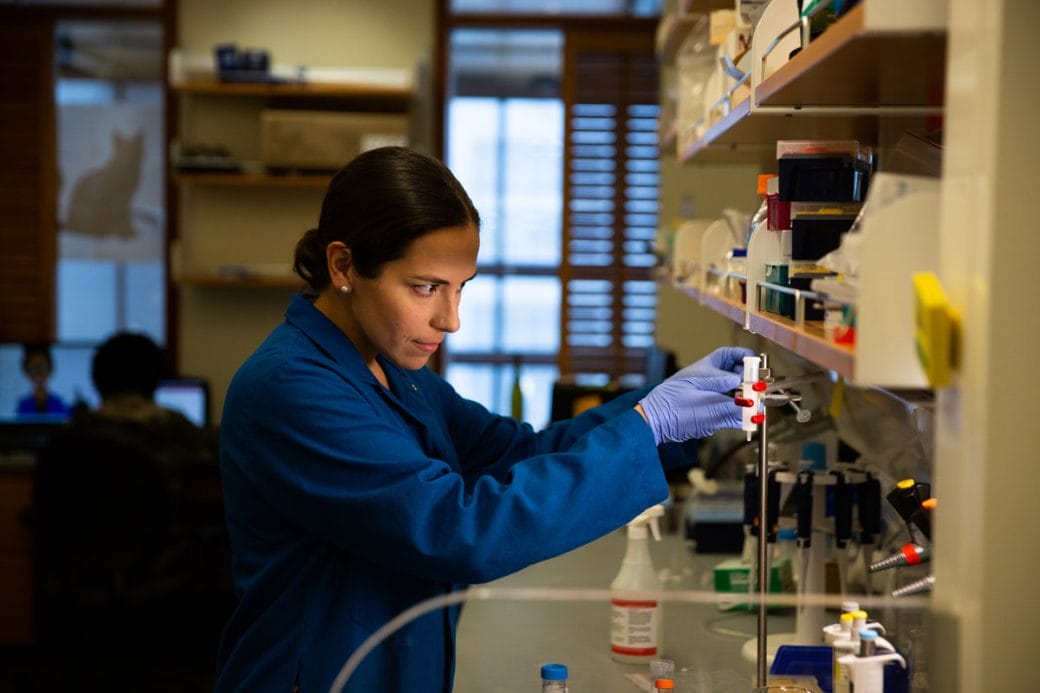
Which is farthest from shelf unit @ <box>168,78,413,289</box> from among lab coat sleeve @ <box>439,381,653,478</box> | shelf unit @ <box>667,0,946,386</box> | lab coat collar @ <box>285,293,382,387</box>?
lab coat collar @ <box>285,293,382,387</box>

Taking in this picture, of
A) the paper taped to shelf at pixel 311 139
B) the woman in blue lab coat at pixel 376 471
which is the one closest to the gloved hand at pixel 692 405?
the woman in blue lab coat at pixel 376 471

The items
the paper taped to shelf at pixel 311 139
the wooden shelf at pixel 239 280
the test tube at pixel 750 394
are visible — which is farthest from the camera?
the wooden shelf at pixel 239 280

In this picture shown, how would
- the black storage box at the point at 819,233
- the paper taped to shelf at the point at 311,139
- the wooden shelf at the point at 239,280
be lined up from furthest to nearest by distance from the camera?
1. the wooden shelf at the point at 239,280
2. the paper taped to shelf at the point at 311,139
3. the black storage box at the point at 819,233

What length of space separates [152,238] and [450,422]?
3.39 metres

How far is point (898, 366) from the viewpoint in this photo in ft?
3.39

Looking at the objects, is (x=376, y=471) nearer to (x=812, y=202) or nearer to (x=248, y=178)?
(x=812, y=202)

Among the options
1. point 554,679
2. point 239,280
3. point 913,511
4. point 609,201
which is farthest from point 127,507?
point 913,511

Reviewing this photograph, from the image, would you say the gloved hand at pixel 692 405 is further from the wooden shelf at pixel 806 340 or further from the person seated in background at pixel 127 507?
the person seated in background at pixel 127 507

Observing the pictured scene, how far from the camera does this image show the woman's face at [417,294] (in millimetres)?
1579

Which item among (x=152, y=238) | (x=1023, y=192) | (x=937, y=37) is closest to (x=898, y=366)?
(x=1023, y=192)

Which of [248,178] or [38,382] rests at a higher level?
[248,178]

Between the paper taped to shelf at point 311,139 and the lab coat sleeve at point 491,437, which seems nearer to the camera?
the lab coat sleeve at point 491,437

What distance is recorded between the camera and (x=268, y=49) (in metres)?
4.98

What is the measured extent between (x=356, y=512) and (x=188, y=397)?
3513mm
